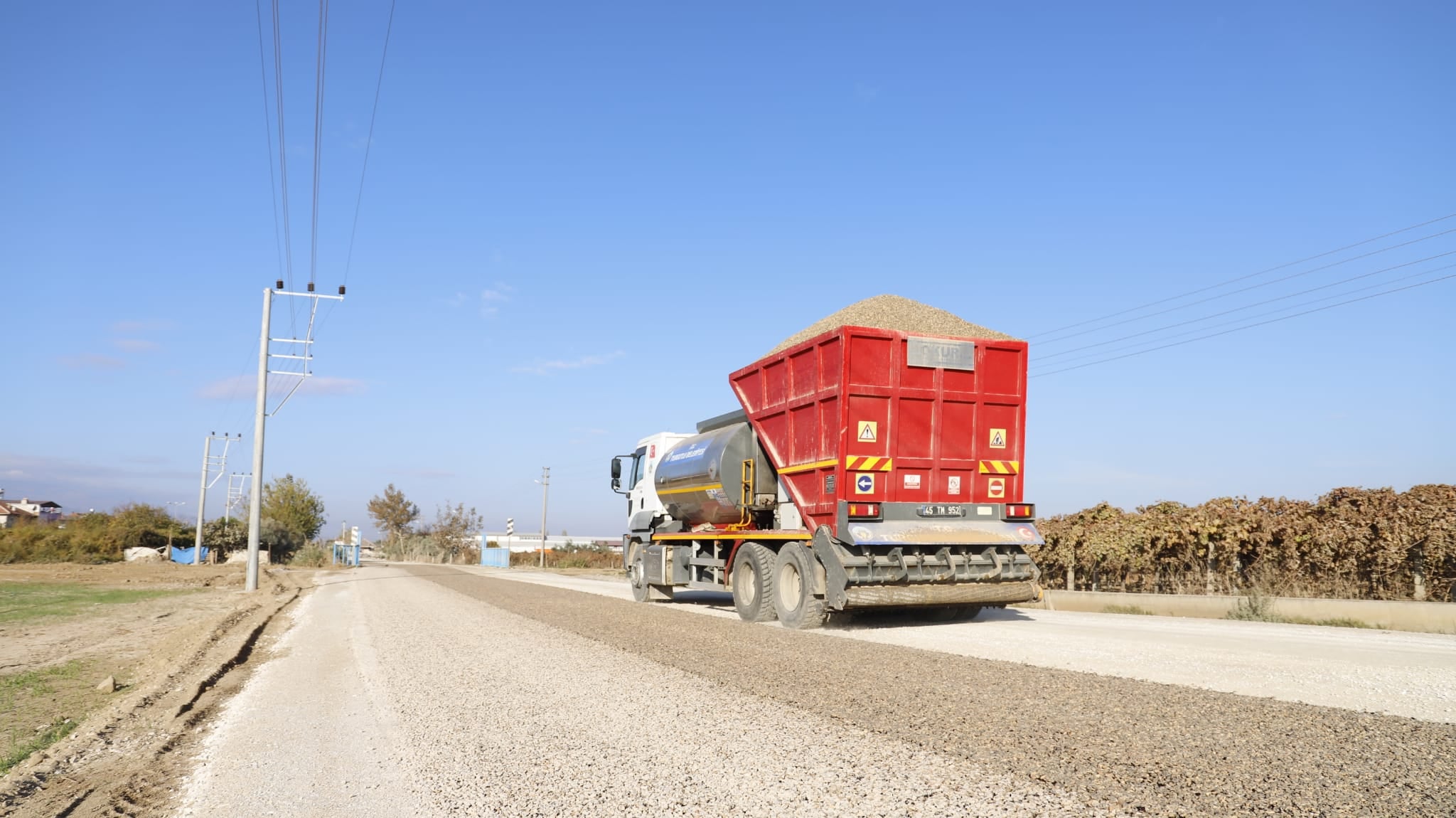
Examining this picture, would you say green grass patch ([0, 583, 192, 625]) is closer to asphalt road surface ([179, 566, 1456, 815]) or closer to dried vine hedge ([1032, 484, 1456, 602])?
asphalt road surface ([179, 566, 1456, 815])

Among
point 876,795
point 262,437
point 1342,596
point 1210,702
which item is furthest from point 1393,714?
point 262,437

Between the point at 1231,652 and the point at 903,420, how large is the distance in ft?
15.7

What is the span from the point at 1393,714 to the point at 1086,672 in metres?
2.26

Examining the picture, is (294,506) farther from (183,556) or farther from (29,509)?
(29,509)

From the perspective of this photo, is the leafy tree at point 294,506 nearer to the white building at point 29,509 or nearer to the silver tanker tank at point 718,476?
the white building at point 29,509

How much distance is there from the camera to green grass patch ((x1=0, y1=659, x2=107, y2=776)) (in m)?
6.23

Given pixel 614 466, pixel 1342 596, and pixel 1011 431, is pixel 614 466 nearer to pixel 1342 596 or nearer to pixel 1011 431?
pixel 1011 431

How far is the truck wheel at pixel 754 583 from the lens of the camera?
1348 centimetres

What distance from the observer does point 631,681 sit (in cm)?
773

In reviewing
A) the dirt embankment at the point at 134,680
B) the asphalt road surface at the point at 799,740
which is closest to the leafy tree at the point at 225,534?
the dirt embankment at the point at 134,680

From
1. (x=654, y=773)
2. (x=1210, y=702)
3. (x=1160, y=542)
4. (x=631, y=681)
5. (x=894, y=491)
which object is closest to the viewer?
(x=654, y=773)

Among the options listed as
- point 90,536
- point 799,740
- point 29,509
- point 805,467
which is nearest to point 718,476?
point 805,467

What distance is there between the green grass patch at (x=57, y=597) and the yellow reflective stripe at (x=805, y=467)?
516 inches

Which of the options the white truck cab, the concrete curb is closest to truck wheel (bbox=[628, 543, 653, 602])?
the white truck cab
